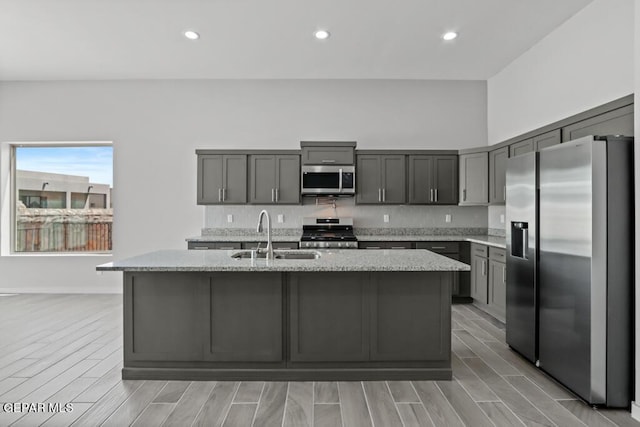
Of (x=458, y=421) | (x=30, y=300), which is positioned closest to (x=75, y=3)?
(x=30, y=300)

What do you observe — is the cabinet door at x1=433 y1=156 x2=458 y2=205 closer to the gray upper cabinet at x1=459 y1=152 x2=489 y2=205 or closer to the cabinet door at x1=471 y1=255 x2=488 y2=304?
the gray upper cabinet at x1=459 y1=152 x2=489 y2=205

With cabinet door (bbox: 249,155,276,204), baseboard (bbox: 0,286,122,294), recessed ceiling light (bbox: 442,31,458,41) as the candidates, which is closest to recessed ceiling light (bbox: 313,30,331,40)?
recessed ceiling light (bbox: 442,31,458,41)

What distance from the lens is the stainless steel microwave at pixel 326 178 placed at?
5352mm

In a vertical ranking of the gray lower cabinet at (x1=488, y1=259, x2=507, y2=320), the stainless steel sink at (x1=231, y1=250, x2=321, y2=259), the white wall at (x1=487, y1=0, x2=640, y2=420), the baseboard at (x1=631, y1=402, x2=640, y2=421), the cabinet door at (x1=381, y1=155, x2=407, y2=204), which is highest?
the white wall at (x1=487, y1=0, x2=640, y2=420)

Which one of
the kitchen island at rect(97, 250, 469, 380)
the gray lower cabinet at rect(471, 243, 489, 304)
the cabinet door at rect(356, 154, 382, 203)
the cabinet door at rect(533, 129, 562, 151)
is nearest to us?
the kitchen island at rect(97, 250, 469, 380)

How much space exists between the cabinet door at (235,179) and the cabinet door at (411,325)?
3071 mm

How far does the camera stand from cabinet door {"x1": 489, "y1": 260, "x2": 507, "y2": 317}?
13.8ft

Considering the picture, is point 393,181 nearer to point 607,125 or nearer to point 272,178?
point 272,178

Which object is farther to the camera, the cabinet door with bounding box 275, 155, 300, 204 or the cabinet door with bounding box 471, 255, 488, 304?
the cabinet door with bounding box 275, 155, 300, 204

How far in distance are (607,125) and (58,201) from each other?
7.15m

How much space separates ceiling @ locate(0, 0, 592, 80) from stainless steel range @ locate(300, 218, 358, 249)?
215 centimetres

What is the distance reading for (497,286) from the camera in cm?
438

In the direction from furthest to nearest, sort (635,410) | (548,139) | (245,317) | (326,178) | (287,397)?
(326,178) < (548,139) < (245,317) < (287,397) < (635,410)

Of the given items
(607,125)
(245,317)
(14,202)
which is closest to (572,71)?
(607,125)
